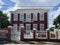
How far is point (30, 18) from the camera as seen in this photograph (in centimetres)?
4822

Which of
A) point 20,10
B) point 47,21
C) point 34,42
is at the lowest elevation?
point 34,42

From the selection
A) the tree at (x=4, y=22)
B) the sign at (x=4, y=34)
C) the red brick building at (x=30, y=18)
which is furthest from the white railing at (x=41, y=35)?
the tree at (x=4, y=22)

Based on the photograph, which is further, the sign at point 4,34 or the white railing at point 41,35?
the white railing at point 41,35

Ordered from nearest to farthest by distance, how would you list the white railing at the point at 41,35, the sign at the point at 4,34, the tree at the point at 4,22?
the sign at the point at 4,34, the white railing at the point at 41,35, the tree at the point at 4,22

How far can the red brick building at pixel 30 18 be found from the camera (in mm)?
47781

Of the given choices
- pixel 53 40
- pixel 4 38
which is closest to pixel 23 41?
pixel 4 38

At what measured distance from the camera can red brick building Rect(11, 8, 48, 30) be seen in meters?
47.8

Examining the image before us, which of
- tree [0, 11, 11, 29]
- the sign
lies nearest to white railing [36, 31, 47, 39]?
the sign

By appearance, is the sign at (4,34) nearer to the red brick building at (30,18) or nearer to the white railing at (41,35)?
the white railing at (41,35)

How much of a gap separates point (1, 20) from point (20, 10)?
23.5 ft

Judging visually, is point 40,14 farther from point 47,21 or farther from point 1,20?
point 1,20

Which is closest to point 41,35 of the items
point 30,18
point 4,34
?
point 4,34

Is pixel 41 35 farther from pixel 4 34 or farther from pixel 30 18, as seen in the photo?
pixel 30 18

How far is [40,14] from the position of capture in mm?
48000
